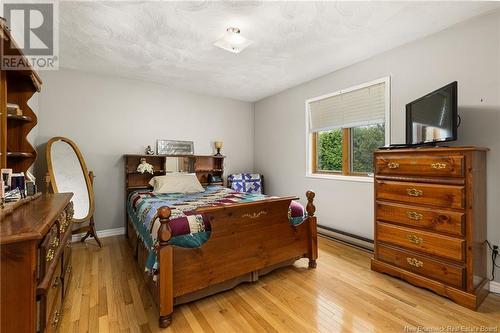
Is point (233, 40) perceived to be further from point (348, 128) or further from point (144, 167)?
point (144, 167)

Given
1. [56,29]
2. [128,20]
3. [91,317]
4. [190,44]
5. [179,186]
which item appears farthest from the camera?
[179,186]

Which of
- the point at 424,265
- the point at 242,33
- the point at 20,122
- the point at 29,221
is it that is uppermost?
the point at 242,33

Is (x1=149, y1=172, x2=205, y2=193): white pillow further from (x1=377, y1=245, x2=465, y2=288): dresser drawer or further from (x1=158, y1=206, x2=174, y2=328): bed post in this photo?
(x1=377, y1=245, x2=465, y2=288): dresser drawer

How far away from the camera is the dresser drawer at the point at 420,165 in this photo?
1.83 meters

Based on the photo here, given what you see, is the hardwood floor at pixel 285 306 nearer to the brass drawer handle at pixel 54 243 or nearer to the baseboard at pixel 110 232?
the brass drawer handle at pixel 54 243

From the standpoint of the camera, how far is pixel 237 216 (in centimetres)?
197

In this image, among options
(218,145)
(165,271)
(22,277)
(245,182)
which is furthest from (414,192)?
(218,145)

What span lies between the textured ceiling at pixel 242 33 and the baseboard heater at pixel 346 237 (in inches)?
89.2

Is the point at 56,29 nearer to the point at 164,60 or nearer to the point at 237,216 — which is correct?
the point at 164,60

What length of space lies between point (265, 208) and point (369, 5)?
1909 millimetres

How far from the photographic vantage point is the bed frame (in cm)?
162

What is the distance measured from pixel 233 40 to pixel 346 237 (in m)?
2.80

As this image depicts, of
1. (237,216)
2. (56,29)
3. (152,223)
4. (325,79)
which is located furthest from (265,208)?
(56,29)

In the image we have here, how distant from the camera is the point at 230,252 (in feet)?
6.38
